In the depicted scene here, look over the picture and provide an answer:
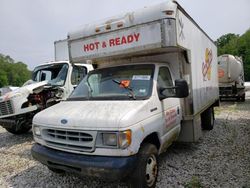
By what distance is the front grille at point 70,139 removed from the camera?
10.2ft

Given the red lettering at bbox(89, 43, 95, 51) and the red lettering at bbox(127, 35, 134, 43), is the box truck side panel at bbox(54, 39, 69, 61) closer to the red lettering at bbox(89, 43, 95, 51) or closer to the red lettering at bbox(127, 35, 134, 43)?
the red lettering at bbox(89, 43, 95, 51)

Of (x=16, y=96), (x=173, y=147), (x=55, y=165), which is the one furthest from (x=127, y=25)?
(x=16, y=96)

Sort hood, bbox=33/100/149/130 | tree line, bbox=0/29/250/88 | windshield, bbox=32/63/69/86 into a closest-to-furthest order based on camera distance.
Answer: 1. hood, bbox=33/100/149/130
2. windshield, bbox=32/63/69/86
3. tree line, bbox=0/29/250/88

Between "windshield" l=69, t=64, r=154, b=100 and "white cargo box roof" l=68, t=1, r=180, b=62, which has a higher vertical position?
"white cargo box roof" l=68, t=1, r=180, b=62

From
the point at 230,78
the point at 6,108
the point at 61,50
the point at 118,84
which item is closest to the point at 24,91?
the point at 6,108

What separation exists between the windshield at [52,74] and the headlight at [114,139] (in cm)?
479

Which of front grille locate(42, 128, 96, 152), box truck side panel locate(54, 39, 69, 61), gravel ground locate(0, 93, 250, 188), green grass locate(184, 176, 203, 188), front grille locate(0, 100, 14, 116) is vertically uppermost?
box truck side panel locate(54, 39, 69, 61)

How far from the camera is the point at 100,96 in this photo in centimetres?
396

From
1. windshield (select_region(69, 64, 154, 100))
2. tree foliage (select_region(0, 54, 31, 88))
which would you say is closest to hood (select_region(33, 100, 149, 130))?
windshield (select_region(69, 64, 154, 100))

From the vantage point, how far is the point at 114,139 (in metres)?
2.99

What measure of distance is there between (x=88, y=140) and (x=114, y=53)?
1.97m

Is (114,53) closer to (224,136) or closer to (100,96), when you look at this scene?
(100,96)

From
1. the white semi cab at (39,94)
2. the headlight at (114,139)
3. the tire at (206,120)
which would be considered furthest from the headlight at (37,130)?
the tire at (206,120)

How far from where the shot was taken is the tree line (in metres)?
54.2
